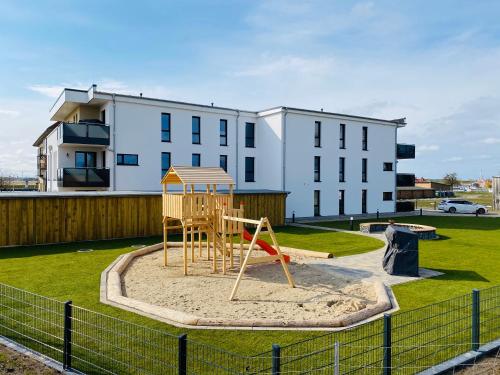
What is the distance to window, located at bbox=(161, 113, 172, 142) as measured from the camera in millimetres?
28016

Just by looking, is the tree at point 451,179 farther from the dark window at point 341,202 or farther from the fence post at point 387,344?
the fence post at point 387,344

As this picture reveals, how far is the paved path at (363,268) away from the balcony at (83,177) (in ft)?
51.4

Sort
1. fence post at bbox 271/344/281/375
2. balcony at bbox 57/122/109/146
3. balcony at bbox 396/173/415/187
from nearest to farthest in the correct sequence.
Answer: fence post at bbox 271/344/281/375 → balcony at bbox 57/122/109/146 → balcony at bbox 396/173/415/187

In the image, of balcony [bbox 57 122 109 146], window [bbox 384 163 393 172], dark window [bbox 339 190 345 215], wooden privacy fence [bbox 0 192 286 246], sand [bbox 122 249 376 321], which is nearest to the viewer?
sand [bbox 122 249 376 321]

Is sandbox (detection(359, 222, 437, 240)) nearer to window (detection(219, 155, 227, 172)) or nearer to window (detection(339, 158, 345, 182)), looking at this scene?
window (detection(339, 158, 345, 182))

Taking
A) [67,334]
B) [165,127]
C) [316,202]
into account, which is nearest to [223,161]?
[165,127]

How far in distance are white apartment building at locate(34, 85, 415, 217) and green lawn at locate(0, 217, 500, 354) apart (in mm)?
8174

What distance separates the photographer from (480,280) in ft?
39.5

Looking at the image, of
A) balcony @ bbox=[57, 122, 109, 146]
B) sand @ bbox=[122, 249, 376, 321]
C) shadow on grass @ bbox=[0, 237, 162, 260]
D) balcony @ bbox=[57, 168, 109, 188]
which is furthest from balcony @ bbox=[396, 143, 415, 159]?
sand @ bbox=[122, 249, 376, 321]

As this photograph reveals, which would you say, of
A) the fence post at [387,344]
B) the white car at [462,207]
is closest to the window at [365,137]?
the white car at [462,207]

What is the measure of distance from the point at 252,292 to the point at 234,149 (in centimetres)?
2084

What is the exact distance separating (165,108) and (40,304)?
20.3 m

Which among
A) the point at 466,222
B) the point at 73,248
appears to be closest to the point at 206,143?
the point at 73,248

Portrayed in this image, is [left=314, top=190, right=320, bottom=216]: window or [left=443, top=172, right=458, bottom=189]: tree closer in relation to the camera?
[left=314, top=190, right=320, bottom=216]: window
